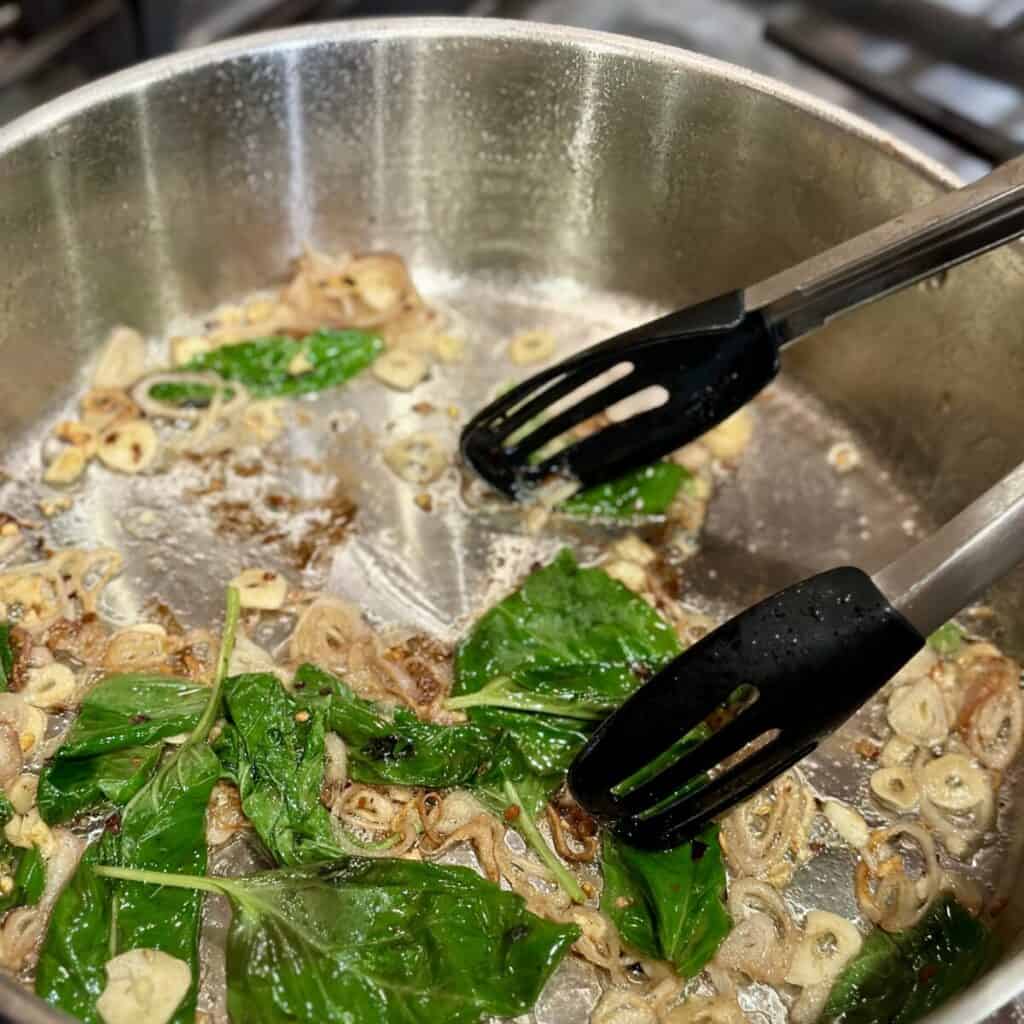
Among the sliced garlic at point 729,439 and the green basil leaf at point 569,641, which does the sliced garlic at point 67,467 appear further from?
the sliced garlic at point 729,439

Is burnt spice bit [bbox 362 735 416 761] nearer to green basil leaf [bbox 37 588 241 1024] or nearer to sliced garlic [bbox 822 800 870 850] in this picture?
green basil leaf [bbox 37 588 241 1024]

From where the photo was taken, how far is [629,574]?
1.67 m

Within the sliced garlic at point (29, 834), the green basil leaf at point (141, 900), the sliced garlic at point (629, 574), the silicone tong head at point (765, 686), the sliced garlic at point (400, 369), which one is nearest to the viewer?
the silicone tong head at point (765, 686)

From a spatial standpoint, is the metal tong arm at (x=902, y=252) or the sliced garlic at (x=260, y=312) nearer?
the metal tong arm at (x=902, y=252)

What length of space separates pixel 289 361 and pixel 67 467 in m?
0.39

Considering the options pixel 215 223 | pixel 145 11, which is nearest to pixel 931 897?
pixel 215 223

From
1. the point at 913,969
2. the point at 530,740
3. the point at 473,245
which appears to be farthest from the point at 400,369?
the point at 913,969

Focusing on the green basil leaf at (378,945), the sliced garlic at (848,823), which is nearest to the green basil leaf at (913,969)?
the sliced garlic at (848,823)

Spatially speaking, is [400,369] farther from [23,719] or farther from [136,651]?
[23,719]

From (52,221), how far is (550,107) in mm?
789

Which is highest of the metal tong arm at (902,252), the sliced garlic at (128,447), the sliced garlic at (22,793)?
the metal tong arm at (902,252)

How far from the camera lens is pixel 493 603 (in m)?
1.66

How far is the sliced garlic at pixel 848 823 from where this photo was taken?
4.80 feet

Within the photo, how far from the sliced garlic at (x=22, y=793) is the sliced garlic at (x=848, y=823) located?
3.26ft
